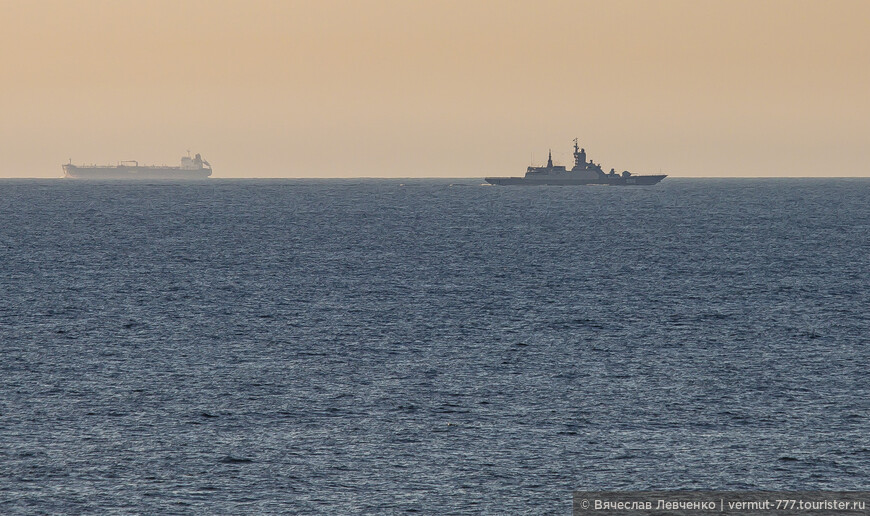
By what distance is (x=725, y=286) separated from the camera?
8419cm

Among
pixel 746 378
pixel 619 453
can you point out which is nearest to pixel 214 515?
pixel 619 453

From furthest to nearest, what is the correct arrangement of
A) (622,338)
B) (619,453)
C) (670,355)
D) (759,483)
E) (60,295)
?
(60,295) → (622,338) → (670,355) → (619,453) → (759,483)

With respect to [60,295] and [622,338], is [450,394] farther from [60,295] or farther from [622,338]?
[60,295]

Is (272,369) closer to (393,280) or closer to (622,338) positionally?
(622,338)

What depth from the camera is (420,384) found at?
151ft

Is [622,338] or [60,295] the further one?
[60,295]

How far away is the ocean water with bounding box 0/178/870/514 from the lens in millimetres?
32906

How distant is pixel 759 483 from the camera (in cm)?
3262

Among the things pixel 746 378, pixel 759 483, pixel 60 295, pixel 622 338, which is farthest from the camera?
pixel 60 295

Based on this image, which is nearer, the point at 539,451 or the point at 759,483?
the point at 759,483

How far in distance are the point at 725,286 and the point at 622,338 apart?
28.4m

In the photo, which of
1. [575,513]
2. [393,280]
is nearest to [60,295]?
[393,280]

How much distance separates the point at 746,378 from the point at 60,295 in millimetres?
51710

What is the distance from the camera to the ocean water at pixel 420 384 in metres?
32.9
